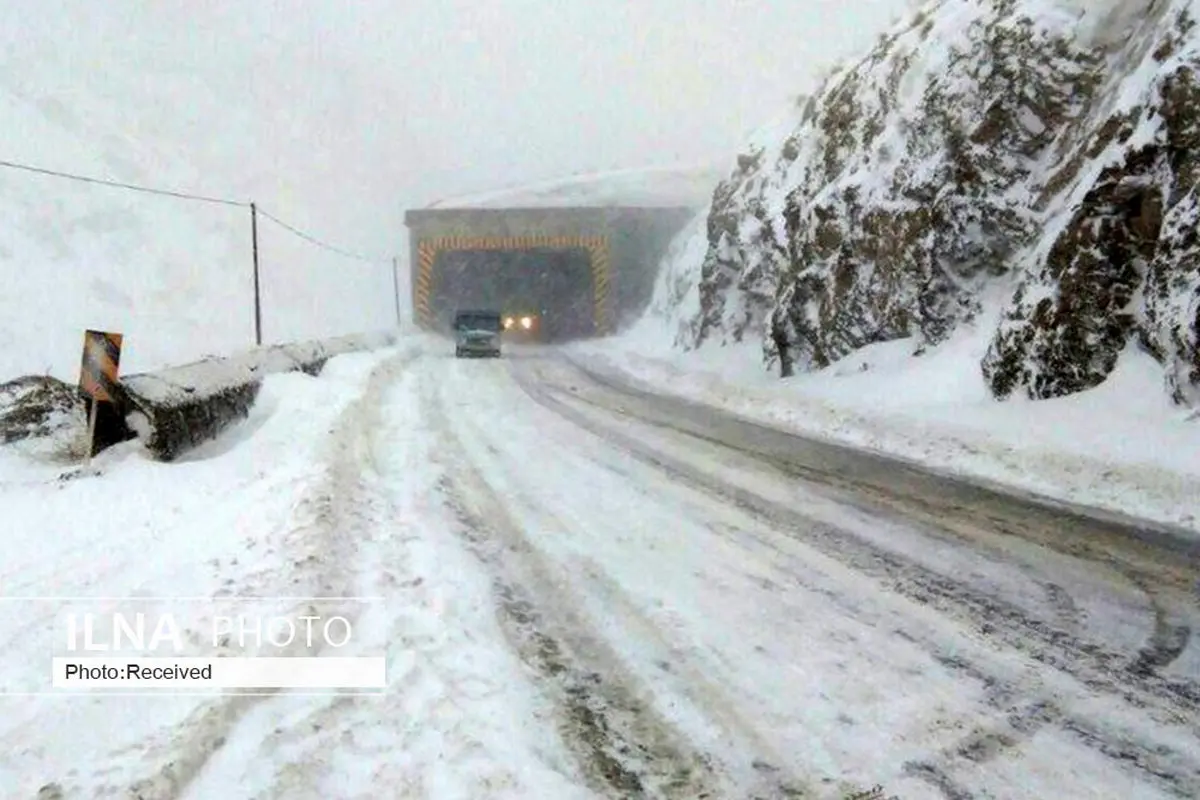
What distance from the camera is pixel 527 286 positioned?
139 feet

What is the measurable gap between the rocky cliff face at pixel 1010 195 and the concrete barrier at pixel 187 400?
1000 centimetres

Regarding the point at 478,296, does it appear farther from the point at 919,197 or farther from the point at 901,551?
the point at 901,551

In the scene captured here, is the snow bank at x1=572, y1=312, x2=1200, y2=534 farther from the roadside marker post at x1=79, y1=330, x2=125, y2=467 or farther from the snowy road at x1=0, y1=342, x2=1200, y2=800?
the roadside marker post at x1=79, y1=330, x2=125, y2=467

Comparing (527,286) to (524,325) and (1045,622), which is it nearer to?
(524,325)

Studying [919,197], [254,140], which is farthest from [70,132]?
[919,197]

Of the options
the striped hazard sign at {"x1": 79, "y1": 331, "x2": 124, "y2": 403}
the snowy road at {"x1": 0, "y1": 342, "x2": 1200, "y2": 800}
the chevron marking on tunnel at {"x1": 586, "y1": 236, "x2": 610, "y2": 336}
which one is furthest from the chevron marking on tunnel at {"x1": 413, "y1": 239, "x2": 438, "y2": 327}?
the snowy road at {"x1": 0, "y1": 342, "x2": 1200, "y2": 800}

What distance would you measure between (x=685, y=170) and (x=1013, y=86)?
3930cm

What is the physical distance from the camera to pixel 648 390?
1739 cm

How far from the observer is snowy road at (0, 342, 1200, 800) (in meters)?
2.89

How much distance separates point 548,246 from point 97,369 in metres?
32.8

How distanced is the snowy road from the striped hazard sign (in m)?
1.36

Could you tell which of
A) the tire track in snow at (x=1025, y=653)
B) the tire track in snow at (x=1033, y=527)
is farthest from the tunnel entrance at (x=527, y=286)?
the tire track in snow at (x=1025, y=653)

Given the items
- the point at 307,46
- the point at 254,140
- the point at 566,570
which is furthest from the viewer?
the point at 307,46

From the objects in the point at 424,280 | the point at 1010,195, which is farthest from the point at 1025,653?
the point at 424,280
